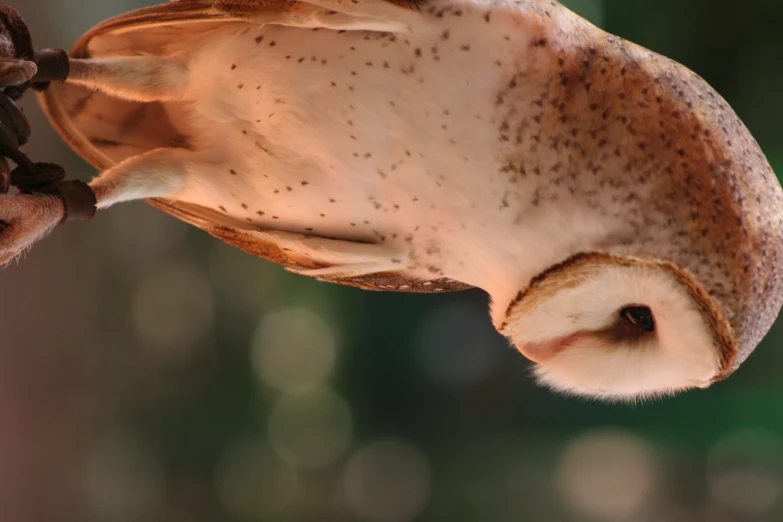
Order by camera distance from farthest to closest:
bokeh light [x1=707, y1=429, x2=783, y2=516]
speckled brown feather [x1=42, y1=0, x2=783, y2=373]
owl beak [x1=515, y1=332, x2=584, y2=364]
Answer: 1. bokeh light [x1=707, y1=429, x2=783, y2=516]
2. owl beak [x1=515, y1=332, x2=584, y2=364]
3. speckled brown feather [x1=42, y1=0, x2=783, y2=373]

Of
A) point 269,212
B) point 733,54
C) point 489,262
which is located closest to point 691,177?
point 489,262

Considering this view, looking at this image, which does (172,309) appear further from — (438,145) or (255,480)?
(438,145)

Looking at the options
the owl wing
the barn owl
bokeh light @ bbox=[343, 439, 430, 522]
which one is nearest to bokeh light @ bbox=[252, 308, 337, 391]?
bokeh light @ bbox=[343, 439, 430, 522]

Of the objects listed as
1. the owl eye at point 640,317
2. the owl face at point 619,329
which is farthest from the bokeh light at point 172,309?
the owl eye at point 640,317

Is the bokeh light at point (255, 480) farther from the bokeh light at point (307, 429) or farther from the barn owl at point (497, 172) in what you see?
the barn owl at point (497, 172)

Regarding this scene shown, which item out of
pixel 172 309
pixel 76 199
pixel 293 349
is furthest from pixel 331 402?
pixel 76 199

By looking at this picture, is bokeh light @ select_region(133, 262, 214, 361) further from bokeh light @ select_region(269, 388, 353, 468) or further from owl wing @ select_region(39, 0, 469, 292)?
owl wing @ select_region(39, 0, 469, 292)
